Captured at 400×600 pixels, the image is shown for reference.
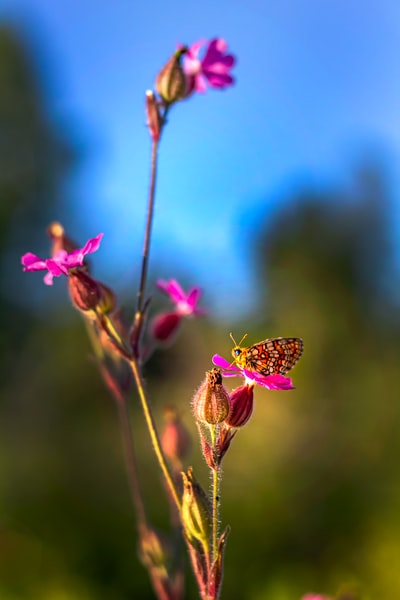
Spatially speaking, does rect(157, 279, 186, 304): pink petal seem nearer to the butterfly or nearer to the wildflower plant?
the wildflower plant

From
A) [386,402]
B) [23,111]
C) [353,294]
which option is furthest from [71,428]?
[23,111]

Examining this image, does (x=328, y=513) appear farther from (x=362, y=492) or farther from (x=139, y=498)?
(x=139, y=498)

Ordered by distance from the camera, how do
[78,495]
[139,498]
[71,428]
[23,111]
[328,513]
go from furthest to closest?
[23,111] → [71,428] → [78,495] → [328,513] → [139,498]

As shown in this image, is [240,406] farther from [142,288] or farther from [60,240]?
[60,240]

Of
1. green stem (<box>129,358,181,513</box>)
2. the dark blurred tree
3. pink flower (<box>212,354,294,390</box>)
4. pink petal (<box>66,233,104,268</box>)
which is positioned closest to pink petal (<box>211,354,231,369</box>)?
pink flower (<box>212,354,294,390</box>)

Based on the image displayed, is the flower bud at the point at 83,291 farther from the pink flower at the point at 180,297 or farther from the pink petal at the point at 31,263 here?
the pink flower at the point at 180,297

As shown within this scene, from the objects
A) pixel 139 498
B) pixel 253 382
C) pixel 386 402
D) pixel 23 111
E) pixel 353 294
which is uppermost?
pixel 23 111

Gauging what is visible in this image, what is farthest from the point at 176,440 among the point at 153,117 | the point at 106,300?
the point at 153,117
